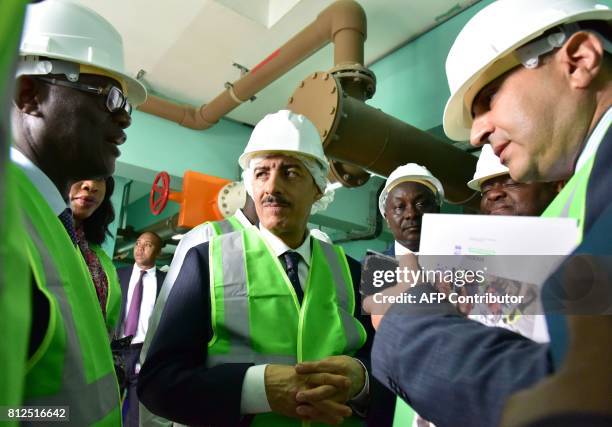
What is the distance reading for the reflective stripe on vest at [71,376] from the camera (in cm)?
68

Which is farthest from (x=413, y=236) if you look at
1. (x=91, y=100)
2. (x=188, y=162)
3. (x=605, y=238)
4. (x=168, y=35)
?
(x=188, y=162)

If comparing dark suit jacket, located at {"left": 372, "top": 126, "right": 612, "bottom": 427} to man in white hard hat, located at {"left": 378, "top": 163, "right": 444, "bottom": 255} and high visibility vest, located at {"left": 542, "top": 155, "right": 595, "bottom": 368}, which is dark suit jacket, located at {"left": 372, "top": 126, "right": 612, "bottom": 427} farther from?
man in white hard hat, located at {"left": 378, "top": 163, "right": 444, "bottom": 255}

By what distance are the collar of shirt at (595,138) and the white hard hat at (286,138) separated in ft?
2.99

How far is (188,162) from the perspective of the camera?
165 inches

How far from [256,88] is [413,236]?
1805 mm

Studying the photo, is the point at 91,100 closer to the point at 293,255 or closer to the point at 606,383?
the point at 293,255

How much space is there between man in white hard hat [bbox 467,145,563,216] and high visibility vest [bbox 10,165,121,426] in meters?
1.48

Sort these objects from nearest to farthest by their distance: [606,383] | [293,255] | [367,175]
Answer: [606,383]
[293,255]
[367,175]

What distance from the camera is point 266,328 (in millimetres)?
1146

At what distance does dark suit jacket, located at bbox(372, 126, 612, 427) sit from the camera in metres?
0.50

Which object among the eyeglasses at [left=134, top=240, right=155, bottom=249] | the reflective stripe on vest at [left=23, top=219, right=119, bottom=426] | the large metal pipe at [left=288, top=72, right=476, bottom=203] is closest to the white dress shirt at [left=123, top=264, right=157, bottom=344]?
the eyeglasses at [left=134, top=240, right=155, bottom=249]

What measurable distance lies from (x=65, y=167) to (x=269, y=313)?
0.62 metres

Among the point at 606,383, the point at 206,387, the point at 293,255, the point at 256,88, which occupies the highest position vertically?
the point at 256,88

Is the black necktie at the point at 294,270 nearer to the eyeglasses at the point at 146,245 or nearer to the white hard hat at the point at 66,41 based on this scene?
the white hard hat at the point at 66,41
